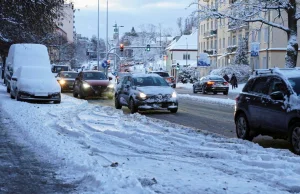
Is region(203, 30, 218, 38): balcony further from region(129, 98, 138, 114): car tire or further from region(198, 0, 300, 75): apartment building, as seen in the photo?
region(129, 98, 138, 114): car tire

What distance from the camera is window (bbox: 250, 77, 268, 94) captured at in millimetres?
10461

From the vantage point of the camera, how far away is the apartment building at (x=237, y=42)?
4925 cm

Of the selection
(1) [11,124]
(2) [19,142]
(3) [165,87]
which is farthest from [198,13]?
(2) [19,142]

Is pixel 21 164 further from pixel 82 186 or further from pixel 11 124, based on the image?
pixel 11 124

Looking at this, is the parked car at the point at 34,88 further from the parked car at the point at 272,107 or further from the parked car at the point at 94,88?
the parked car at the point at 272,107

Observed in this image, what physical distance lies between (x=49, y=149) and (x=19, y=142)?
1.36 meters

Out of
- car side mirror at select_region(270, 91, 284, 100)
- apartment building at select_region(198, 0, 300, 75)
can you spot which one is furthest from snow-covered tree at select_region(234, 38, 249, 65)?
car side mirror at select_region(270, 91, 284, 100)

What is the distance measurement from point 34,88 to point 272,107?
553 inches

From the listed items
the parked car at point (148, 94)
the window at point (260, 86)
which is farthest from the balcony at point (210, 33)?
the window at point (260, 86)

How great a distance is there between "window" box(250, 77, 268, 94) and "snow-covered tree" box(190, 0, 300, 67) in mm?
15214

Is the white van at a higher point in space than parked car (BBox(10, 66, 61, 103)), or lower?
higher

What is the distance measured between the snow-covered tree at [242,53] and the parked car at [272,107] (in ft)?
154

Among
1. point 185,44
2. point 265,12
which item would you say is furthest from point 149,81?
point 185,44

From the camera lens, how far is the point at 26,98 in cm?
2116
